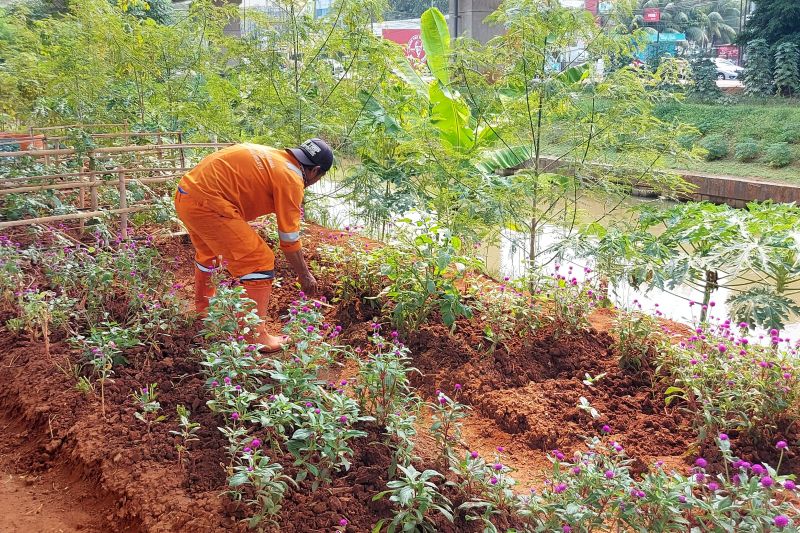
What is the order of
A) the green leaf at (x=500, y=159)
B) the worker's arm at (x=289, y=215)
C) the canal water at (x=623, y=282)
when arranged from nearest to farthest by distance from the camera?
1. the worker's arm at (x=289, y=215)
2. the canal water at (x=623, y=282)
3. the green leaf at (x=500, y=159)

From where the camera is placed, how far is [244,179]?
3.99 metres

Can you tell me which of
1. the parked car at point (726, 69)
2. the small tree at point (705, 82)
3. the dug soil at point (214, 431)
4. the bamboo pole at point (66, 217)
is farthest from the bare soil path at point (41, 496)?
the parked car at point (726, 69)

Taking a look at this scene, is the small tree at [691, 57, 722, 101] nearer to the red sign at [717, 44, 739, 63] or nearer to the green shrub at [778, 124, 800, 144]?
the red sign at [717, 44, 739, 63]

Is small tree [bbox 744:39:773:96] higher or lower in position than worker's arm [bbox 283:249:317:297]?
higher

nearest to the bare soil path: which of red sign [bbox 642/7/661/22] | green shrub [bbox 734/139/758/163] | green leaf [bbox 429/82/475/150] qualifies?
green leaf [bbox 429/82/475/150]

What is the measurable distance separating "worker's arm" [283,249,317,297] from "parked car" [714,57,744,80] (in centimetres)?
1737

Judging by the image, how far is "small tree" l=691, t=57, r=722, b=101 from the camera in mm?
17208

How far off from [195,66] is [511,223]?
4440mm

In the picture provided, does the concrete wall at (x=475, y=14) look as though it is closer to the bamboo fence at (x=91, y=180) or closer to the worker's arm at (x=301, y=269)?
the bamboo fence at (x=91, y=180)

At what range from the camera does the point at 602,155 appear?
17.3 ft

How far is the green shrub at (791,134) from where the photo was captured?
13695mm

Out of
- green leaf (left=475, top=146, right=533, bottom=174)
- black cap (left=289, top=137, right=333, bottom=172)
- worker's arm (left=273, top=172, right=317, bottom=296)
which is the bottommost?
green leaf (left=475, top=146, right=533, bottom=174)

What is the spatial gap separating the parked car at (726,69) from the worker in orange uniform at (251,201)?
17.3 meters

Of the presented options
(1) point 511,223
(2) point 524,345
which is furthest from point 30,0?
(2) point 524,345
